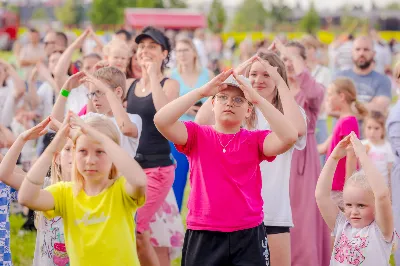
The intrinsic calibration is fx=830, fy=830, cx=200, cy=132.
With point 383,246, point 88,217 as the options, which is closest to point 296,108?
point 383,246

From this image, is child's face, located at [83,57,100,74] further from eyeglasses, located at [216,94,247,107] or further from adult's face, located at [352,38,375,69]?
eyeglasses, located at [216,94,247,107]

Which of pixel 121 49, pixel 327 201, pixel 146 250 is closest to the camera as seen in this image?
pixel 327 201

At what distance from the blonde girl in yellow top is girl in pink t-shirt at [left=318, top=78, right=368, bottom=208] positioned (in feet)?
10.0

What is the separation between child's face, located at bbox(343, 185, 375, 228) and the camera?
17.0 ft

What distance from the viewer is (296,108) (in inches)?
214

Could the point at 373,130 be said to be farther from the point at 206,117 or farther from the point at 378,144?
the point at 206,117

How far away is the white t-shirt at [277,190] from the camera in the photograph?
5938 millimetres

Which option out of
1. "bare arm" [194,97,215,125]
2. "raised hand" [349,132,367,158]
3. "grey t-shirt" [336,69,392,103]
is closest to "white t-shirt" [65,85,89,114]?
"bare arm" [194,97,215,125]

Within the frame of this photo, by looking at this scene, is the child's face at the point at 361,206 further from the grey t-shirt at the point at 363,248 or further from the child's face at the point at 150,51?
the child's face at the point at 150,51

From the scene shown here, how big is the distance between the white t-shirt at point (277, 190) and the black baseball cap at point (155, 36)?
1706mm

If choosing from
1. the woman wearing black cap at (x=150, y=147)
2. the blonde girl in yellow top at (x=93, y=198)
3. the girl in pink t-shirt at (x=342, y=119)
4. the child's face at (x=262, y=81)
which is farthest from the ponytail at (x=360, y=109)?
the blonde girl in yellow top at (x=93, y=198)

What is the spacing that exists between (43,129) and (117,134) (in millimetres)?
427

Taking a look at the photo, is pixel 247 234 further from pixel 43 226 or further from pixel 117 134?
pixel 43 226

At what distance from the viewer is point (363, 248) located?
16.8 feet
